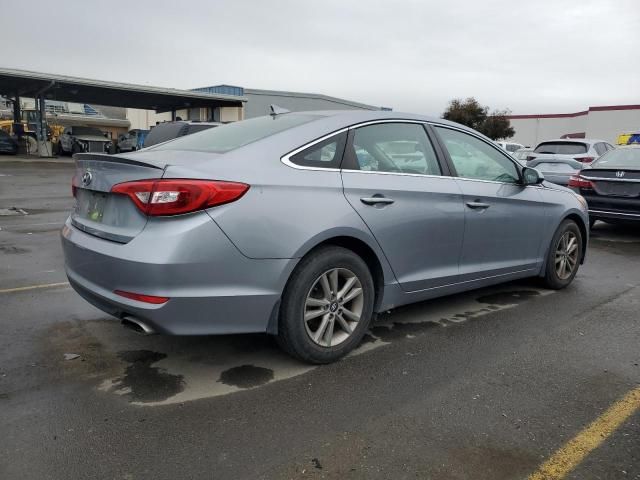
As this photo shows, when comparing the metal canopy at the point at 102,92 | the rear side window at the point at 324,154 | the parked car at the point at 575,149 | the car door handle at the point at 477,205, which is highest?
the metal canopy at the point at 102,92

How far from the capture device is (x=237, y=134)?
3.77m

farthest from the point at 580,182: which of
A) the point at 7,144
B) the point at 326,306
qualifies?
the point at 7,144

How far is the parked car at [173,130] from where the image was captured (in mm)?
12219

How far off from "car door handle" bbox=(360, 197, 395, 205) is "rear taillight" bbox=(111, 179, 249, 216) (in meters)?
0.91

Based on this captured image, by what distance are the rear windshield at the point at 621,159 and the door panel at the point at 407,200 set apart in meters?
5.84

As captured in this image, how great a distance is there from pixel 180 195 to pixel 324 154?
1.01 meters

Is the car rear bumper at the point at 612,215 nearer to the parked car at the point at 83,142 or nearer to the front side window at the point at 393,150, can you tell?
the front side window at the point at 393,150

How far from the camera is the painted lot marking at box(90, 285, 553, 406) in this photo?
315 centimetres

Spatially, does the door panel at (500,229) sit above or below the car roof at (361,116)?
below

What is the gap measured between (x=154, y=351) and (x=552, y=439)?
8.17 ft

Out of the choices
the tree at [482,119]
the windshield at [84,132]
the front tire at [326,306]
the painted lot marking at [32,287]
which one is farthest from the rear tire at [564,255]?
the tree at [482,119]

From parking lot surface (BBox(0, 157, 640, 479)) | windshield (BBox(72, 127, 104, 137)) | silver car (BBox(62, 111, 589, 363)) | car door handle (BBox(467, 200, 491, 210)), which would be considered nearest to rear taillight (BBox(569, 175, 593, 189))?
parking lot surface (BBox(0, 157, 640, 479))

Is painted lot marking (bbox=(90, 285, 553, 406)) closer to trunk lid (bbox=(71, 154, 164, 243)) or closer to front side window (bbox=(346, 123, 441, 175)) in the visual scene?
trunk lid (bbox=(71, 154, 164, 243))

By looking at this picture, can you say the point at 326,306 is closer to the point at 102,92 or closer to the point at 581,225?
the point at 581,225
